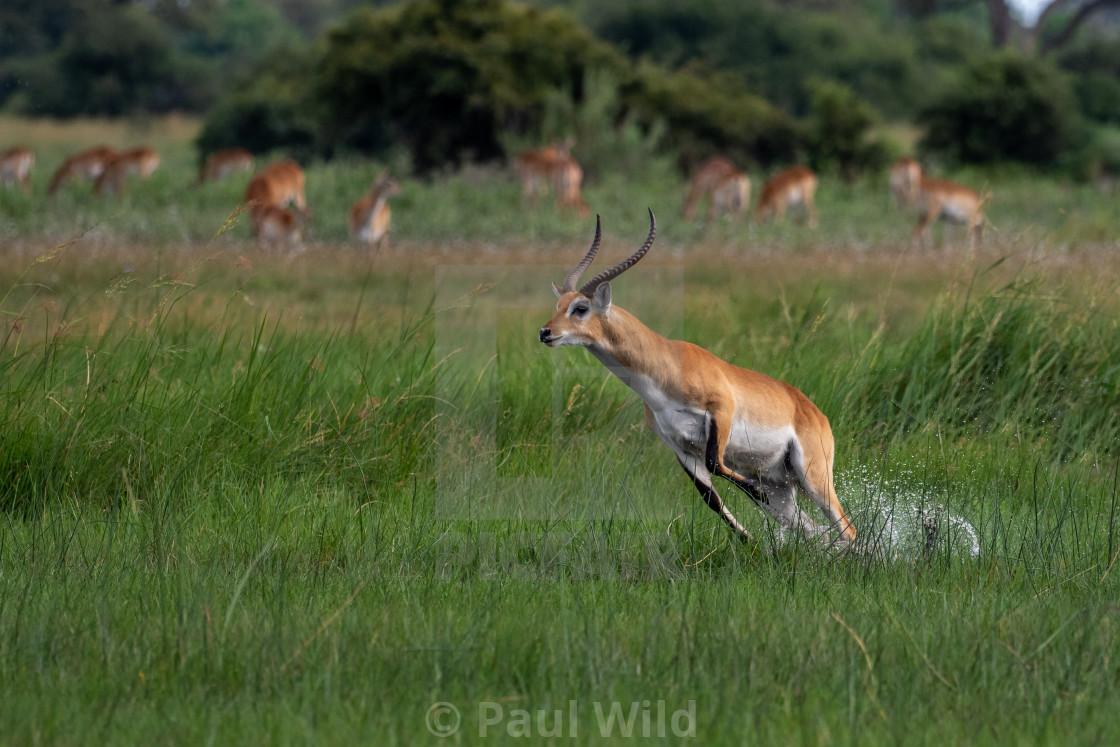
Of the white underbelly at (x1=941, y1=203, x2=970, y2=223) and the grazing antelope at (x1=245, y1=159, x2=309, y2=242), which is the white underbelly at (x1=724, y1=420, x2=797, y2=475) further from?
the white underbelly at (x1=941, y1=203, x2=970, y2=223)

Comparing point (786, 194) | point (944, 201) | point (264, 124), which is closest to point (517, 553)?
point (944, 201)

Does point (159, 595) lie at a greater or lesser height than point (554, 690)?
lesser

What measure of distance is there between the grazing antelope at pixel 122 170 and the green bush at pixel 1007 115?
1693 centimetres

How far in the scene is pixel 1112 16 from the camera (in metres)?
85.1

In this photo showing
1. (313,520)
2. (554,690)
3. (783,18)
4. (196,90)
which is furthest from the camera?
(196,90)

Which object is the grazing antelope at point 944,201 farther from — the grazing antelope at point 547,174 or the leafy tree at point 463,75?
the leafy tree at point 463,75

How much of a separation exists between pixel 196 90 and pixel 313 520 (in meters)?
38.2

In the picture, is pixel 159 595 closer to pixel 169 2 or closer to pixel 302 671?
pixel 302 671

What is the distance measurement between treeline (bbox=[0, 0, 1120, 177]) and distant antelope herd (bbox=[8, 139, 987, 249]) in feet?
6.85

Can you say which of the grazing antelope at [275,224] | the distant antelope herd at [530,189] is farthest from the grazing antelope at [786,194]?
the grazing antelope at [275,224]

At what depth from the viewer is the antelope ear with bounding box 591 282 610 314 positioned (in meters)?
3.63

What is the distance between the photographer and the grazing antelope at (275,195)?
14.5m

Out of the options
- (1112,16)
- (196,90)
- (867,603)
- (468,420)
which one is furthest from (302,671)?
(1112,16)

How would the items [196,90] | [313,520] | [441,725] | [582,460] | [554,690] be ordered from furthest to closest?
1. [196,90]
2. [582,460]
3. [313,520]
4. [554,690]
5. [441,725]
